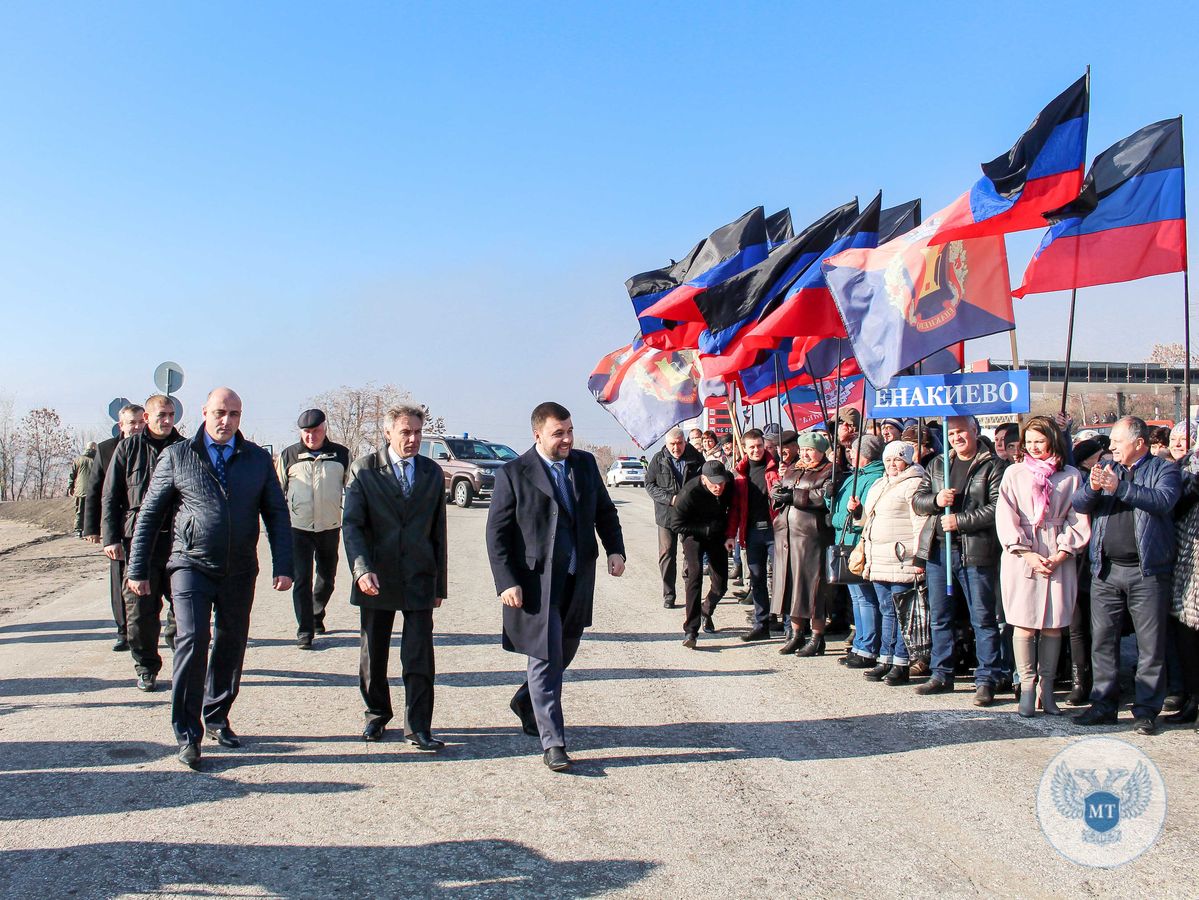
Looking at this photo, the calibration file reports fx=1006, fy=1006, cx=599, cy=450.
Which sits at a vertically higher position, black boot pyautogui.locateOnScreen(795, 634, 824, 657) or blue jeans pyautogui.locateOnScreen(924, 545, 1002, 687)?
blue jeans pyautogui.locateOnScreen(924, 545, 1002, 687)

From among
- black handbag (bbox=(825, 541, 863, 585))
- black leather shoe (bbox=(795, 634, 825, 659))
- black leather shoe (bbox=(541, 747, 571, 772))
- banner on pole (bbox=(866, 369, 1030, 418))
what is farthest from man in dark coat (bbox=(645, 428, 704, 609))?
black leather shoe (bbox=(541, 747, 571, 772))

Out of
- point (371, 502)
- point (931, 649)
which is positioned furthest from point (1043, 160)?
point (371, 502)

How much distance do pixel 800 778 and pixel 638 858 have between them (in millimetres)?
1379

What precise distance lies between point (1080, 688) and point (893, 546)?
152 centimetres

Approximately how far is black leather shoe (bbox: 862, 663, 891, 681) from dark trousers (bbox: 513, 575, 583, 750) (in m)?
2.89

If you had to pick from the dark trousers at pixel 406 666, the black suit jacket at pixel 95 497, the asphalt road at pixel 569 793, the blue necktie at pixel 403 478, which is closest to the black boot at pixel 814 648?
the asphalt road at pixel 569 793

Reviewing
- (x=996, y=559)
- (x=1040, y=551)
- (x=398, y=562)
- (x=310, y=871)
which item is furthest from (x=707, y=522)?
(x=310, y=871)

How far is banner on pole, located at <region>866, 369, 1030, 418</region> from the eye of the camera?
691 centimetres

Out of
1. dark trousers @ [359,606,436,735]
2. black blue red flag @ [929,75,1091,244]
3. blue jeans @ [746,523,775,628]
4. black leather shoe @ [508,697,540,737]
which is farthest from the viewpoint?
blue jeans @ [746,523,775,628]

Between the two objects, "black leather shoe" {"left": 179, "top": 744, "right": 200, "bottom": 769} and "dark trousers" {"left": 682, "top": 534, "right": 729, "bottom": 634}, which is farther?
"dark trousers" {"left": 682, "top": 534, "right": 729, "bottom": 634}

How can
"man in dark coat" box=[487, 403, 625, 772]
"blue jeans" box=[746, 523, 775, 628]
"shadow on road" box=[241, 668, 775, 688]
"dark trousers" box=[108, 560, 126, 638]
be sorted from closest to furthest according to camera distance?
"man in dark coat" box=[487, 403, 625, 772] → "shadow on road" box=[241, 668, 775, 688] → "dark trousers" box=[108, 560, 126, 638] → "blue jeans" box=[746, 523, 775, 628]

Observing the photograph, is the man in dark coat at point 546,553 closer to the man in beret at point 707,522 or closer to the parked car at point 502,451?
the man in beret at point 707,522

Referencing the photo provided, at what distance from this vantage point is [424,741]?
5.66 m

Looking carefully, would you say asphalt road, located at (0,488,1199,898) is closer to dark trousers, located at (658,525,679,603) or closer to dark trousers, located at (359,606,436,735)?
dark trousers, located at (359,606,436,735)
